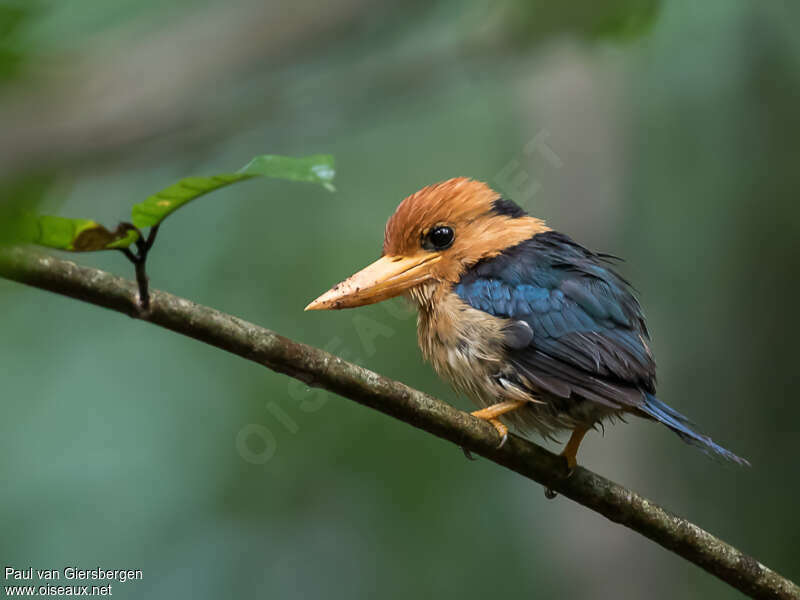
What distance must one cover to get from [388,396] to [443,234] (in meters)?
1.03

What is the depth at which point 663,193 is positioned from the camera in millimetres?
5520

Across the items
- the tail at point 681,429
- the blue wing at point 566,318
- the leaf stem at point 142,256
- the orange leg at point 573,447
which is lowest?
the orange leg at point 573,447

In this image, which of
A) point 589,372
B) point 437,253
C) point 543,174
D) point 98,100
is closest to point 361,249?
point 543,174

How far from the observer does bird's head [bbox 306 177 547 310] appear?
2838 millimetres

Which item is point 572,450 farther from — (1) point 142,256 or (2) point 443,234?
(1) point 142,256

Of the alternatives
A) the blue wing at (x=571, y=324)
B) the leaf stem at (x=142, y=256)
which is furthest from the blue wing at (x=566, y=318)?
the leaf stem at (x=142, y=256)

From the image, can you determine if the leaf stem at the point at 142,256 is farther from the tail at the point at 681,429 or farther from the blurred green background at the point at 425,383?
the blurred green background at the point at 425,383

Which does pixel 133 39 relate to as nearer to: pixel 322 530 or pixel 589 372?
pixel 589 372

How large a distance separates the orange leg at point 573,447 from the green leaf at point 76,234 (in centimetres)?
130

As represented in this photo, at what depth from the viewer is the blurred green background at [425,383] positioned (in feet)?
14.9

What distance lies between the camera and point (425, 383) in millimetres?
4902

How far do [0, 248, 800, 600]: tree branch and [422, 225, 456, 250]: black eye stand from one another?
31.8 inches

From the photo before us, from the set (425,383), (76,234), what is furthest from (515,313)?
(425,383)

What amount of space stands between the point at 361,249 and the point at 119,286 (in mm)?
3547
